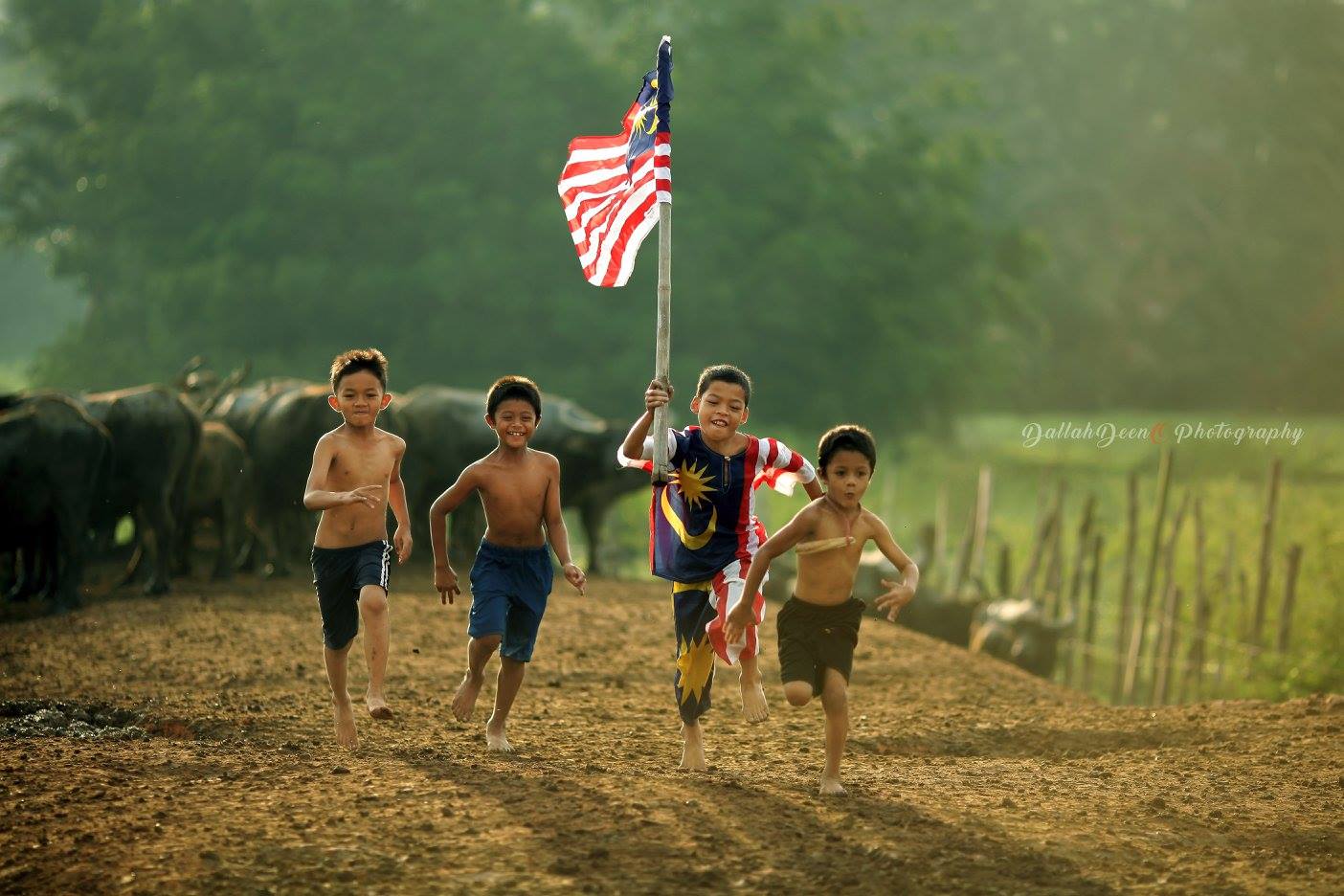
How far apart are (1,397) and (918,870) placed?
10.6m

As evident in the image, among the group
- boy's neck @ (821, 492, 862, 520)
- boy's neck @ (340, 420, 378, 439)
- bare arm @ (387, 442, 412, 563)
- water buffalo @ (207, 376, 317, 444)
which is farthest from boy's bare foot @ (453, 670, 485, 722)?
water buffalo @ (207, 376, 317, 444)

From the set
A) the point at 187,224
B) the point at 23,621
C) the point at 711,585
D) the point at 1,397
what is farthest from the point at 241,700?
the point at 187,224

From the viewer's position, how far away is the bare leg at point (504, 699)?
6703mm

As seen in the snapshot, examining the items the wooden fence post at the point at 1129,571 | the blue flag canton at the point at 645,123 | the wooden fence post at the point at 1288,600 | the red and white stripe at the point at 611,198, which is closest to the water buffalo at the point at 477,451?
the wooden fence post at the point at 1129,571

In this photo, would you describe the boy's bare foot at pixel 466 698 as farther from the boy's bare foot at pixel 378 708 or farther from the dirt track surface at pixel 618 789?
the boy's bare foot at pixel 378 708

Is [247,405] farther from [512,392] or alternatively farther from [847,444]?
[847,444]

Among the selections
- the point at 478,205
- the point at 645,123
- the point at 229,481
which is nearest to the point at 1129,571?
the point at 229,481

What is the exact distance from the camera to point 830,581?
19.9ft

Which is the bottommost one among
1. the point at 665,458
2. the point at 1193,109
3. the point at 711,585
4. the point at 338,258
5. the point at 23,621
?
the point at 23,621

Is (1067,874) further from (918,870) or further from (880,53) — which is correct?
(880,53)

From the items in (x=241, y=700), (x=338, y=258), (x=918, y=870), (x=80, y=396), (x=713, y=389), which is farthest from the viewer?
(x=338, y=258)

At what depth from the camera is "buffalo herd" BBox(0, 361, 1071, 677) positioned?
12.1m

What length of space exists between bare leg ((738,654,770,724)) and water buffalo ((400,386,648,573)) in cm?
1039

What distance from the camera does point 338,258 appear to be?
28594 mm
